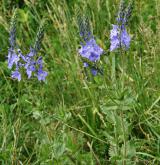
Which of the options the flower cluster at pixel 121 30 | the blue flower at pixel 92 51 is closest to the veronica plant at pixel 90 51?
the blue flower at pixel 92 51

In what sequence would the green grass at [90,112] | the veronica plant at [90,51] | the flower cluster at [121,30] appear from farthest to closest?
the veronica plant at [90,51]
the green grass at [90,112]
the flower cluster at [121,30]

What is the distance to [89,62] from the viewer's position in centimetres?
210

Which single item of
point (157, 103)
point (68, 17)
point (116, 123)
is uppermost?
point (68, 17)

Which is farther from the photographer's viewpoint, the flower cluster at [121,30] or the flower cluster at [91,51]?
the flower cluster at [91,51]

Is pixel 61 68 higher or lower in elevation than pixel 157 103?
higher

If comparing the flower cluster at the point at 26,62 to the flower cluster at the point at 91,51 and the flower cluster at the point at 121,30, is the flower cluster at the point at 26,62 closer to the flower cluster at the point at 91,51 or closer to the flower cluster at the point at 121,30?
the flower cluster at the point at 91,51

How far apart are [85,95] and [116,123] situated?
0.79 m

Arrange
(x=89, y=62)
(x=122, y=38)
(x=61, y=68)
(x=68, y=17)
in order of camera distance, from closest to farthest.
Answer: (x=122, y=38) → (x=89, y=62) → (x=61, y=68) → (x=68, y=17)

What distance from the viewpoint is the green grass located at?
1887 mm

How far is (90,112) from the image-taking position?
2.45 metres

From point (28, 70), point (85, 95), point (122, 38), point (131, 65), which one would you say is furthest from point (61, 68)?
point (122, 38)

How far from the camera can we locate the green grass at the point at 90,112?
189cm

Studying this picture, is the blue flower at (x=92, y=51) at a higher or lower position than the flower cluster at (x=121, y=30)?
higher

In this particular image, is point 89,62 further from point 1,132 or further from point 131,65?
point 1,132
